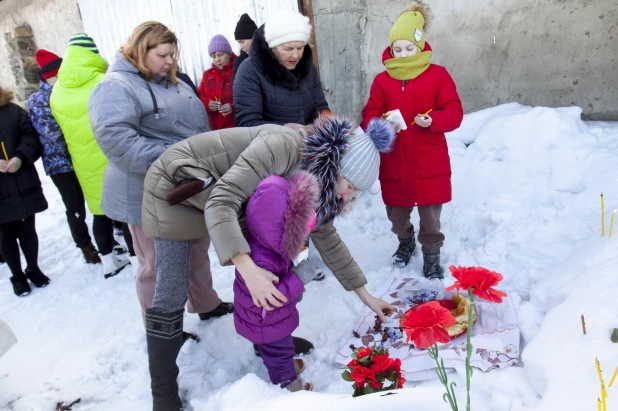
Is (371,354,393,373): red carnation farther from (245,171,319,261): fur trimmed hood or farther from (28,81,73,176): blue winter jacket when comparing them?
(28,81,73,176): blue winter jacket

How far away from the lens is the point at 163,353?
1962 mm

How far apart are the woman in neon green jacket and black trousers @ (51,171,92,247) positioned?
13 centimetres

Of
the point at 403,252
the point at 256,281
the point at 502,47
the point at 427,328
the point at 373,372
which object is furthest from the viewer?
the point at 502,47

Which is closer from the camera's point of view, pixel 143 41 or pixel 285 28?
pixel 143 41

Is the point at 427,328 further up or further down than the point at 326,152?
further down

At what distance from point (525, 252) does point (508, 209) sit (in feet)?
1.53

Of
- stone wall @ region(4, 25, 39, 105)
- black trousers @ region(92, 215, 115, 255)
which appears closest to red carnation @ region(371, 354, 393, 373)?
black trousers @ region(92, 215, 115, 255)

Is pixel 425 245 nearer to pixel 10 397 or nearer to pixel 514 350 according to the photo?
pixel 514 350

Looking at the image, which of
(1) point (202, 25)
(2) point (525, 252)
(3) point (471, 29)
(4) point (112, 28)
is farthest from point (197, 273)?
(4) point (112, 28)

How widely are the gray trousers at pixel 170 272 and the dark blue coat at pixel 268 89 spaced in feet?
3.39

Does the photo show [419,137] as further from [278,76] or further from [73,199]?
[73,199]

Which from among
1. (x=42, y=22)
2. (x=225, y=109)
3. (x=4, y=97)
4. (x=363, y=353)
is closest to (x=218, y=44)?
(x=225, y=109)

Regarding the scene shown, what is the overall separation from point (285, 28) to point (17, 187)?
241cm

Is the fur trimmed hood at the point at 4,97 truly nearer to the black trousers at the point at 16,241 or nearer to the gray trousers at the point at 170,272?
the black trousers at the point at 16,241
